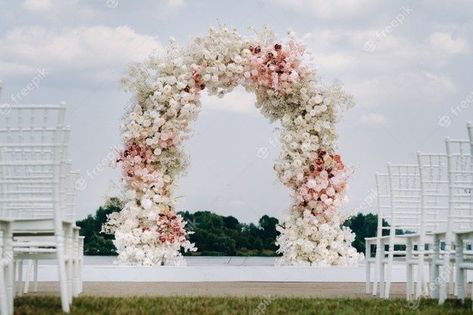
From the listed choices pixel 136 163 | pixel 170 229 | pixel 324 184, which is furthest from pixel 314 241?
pixel 136 163

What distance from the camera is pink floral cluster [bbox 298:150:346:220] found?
40.8ft

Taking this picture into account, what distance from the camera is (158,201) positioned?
41.0ft

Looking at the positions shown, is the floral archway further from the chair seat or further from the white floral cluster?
the chair seat

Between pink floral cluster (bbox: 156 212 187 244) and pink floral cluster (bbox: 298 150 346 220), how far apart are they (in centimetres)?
158

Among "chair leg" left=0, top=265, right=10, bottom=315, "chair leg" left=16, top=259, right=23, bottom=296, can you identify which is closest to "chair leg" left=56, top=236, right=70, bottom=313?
"chair leg" left=0, top=265, right=10, bottom=315

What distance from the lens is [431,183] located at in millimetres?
8438

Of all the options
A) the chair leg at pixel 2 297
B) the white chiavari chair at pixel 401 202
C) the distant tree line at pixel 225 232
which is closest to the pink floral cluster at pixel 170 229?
the distant tree line at pixel 225 232

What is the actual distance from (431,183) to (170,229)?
4.91 m

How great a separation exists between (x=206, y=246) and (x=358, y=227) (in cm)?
207

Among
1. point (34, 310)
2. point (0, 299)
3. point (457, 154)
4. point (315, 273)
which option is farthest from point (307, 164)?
point (0, 299)

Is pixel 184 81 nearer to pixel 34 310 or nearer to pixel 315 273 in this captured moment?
pixel 315 273

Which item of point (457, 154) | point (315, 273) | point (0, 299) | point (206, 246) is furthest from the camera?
point (206, 246)

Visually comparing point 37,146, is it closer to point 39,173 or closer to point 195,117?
point 39,173

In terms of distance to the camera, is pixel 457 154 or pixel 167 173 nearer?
pixel 457 154
